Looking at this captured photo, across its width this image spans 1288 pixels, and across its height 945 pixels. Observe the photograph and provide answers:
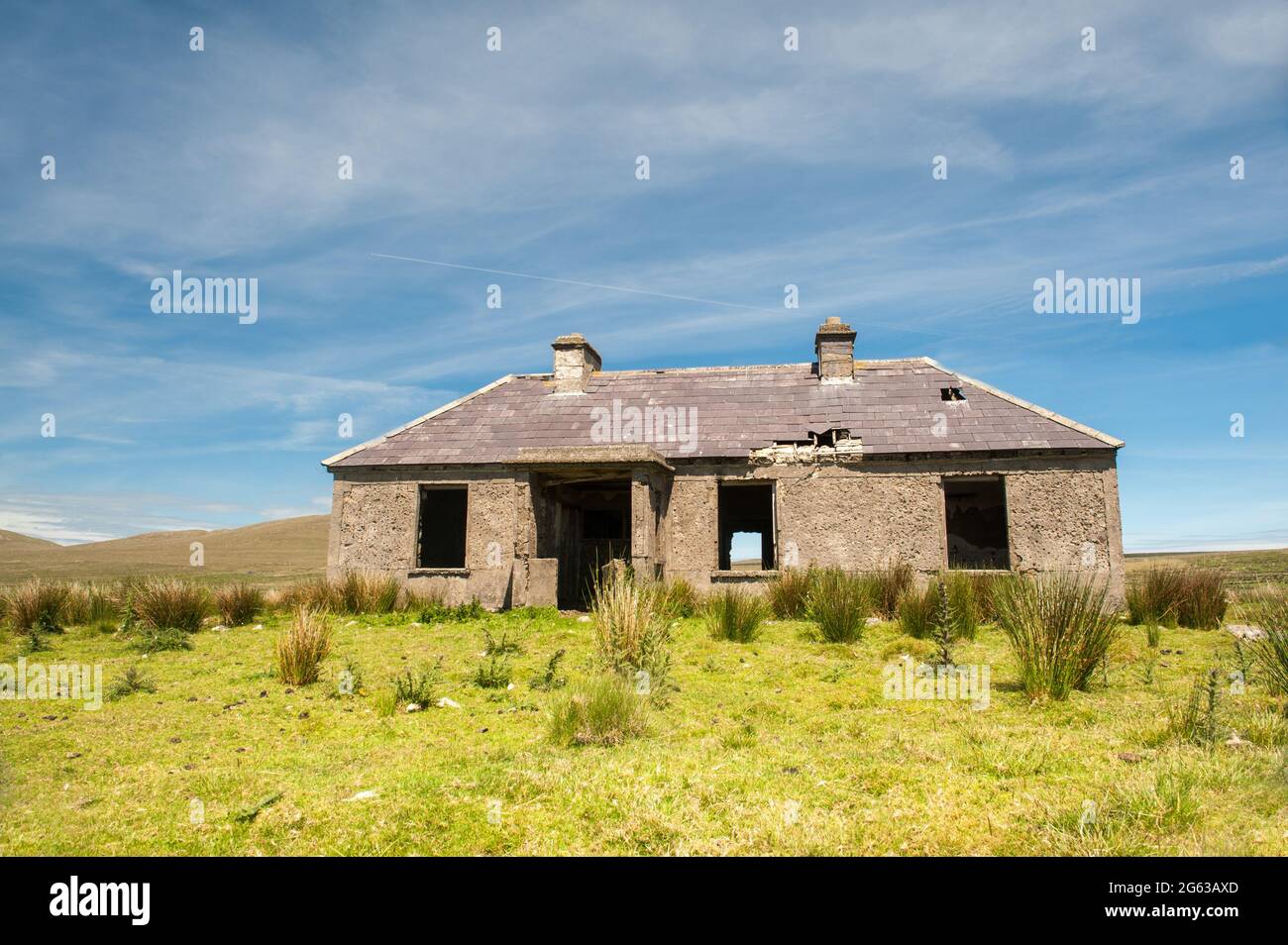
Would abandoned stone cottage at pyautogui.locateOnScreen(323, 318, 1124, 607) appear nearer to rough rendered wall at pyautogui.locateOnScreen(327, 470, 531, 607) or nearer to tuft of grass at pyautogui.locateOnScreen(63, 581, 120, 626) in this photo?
rough rendered wall at pyautogui.locateOnScreen(327, 470, 531, 607)

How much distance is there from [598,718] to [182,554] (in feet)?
187

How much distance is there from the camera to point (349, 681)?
6832 millimetres

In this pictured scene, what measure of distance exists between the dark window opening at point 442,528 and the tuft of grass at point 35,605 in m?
7.17

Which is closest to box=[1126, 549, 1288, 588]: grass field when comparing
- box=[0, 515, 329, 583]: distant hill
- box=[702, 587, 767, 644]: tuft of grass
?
box=[702, 587, 767, 644]: tuft of grass

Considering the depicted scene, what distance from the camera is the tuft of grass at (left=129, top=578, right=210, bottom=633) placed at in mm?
10898

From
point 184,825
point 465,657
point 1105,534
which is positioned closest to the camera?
point 184,825

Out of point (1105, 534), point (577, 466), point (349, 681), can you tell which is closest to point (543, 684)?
point (349, 681)

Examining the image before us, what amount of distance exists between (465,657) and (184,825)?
4.91 metres

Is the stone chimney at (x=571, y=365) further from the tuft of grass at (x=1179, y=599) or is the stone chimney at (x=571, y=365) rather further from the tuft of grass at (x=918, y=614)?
the tuft of grass at (x=1179, y=599)

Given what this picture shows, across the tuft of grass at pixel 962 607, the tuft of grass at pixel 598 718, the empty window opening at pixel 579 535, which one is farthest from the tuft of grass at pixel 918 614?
the empty window opening at pixel 579 535

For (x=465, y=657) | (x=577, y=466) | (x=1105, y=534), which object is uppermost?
(x=577, y=466)

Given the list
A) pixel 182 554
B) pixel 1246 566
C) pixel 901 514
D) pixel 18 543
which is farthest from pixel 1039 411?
pixel 18 543

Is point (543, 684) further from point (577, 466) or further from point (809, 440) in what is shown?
point (809, 440)
